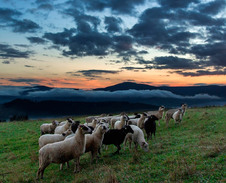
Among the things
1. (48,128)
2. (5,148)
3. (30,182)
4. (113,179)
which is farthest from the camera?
(48,128)

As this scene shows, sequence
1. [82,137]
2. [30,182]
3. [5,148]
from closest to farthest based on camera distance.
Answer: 1. [30,182]
2. [82,137]
3. [5,148]

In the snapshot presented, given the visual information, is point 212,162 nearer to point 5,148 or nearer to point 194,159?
point 194,159

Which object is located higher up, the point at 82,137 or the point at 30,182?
the point at 82,137

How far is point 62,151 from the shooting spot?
9.18 m

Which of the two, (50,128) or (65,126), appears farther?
(50,128)

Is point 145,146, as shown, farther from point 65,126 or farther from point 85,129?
point 65,126

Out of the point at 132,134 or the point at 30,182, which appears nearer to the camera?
the point at 30,182

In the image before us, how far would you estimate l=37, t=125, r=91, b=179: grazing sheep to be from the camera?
8945 millimetres

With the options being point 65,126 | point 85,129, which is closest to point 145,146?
point 85,129

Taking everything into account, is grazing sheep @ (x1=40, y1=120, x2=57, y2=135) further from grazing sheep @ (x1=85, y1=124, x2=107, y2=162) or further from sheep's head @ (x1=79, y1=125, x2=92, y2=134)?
sheep's head @ (x1=79, y1=125, x2=92, y2=134)

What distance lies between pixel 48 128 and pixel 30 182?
1207 centimetres

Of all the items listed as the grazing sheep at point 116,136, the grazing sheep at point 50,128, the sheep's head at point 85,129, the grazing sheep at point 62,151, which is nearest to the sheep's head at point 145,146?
the grazing sheep at point 116,136

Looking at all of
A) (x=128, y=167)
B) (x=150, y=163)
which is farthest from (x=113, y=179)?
(x=150, y=163)

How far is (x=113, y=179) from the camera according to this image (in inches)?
275
